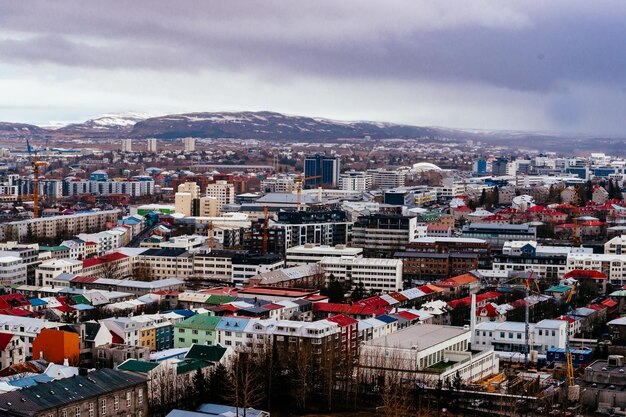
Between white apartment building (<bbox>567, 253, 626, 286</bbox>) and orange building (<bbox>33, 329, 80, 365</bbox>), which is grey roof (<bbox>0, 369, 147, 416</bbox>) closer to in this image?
orange building (<bbox>33, 329, 80, 365</bbox>)

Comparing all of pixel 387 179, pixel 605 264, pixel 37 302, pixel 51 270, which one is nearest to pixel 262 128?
pixel 387 179

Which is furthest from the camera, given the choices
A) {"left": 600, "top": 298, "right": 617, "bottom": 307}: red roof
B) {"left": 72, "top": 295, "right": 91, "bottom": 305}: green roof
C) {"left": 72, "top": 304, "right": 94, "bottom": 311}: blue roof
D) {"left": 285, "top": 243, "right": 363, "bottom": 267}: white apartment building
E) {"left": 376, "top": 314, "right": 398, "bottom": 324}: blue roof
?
{"left": 285, "top": 243, "right": 363, "bottom": 267}: white apartment building

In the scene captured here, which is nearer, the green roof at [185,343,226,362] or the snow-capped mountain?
the green roof at [185,343,226,362]

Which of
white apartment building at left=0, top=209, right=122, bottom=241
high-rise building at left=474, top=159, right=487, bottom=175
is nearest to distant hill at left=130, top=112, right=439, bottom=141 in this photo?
high-rise building at left=474, top=159, right=487, bottom=175

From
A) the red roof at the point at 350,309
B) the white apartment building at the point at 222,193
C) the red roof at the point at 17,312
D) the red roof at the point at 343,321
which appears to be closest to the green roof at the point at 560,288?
the red roof at the point at 350,309

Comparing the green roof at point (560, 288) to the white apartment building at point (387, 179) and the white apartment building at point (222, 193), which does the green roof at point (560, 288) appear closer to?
the white apartment building at point (222, 193)

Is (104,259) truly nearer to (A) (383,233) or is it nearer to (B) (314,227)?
(B) (314,227)
